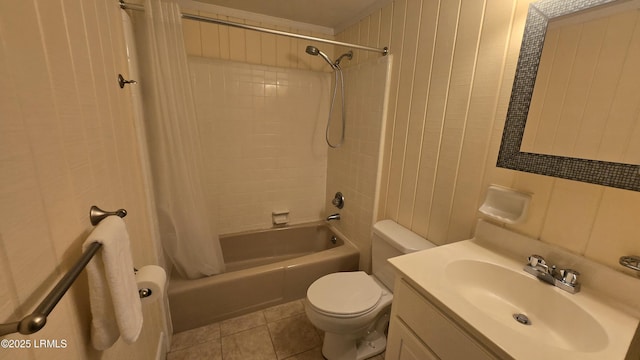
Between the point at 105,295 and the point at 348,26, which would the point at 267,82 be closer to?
the point at 348,26

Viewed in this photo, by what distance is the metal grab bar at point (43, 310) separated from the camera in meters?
0.33

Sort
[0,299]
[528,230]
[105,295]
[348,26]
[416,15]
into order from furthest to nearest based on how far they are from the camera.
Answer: [348,26] < [416,15] < [528,230] < [105,295] < [0,299]

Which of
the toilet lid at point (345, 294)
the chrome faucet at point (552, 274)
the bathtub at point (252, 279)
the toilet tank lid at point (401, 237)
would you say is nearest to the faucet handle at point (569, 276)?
the chrome faucet at point (552, 274)

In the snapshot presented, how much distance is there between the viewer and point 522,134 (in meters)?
0.94

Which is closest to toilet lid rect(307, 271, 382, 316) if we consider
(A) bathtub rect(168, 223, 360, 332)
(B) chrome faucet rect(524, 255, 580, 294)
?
(A) bathtub rect(168, 223, 360, 332)

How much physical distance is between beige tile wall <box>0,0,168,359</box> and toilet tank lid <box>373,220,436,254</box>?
4.23ft

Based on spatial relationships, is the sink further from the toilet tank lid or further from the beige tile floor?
the beige tile floor

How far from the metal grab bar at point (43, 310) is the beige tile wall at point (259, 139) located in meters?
1.49

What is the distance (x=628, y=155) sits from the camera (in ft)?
2.31

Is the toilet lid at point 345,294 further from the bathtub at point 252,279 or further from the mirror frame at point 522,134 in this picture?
the mirror frame at point 522,134

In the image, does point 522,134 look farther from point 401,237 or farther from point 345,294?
point 345,294

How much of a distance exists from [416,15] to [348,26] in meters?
0.78

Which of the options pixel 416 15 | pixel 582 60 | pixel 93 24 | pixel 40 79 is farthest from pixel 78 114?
pixel 416 15

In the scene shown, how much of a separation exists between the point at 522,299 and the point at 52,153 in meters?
1.47
